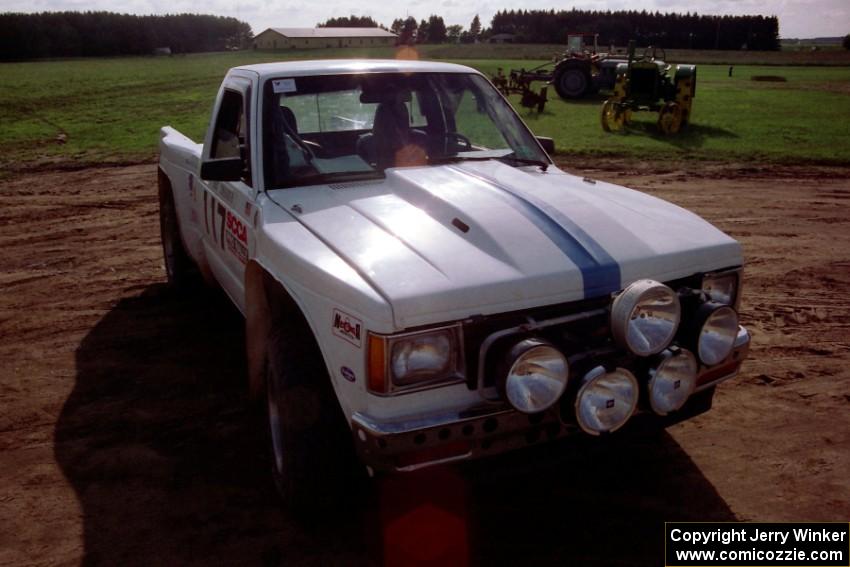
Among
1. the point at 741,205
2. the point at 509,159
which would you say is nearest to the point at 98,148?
the point at 741,205

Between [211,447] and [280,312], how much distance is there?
0.98 meters

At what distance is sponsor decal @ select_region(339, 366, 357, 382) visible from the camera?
8.94 feet

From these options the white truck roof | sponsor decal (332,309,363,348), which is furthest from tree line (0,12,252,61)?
sponsor decal (332,309,363,348)

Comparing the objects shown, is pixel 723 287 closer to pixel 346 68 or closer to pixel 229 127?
pixel 346 68

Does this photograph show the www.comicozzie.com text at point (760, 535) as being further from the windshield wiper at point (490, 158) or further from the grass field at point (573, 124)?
the grass field at point (573, 124)

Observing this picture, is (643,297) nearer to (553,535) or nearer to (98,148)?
(553,535)

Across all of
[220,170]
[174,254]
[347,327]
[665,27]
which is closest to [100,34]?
[665,27]

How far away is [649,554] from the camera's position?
3098 millimetres

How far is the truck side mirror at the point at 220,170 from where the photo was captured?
12.4 feet

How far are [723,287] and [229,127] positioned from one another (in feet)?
9.79

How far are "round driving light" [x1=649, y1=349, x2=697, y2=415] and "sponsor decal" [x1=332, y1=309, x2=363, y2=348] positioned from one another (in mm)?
1073

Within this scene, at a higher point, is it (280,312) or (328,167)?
(328,167)

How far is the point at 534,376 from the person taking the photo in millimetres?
2619

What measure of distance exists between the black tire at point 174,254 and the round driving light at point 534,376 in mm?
4026
